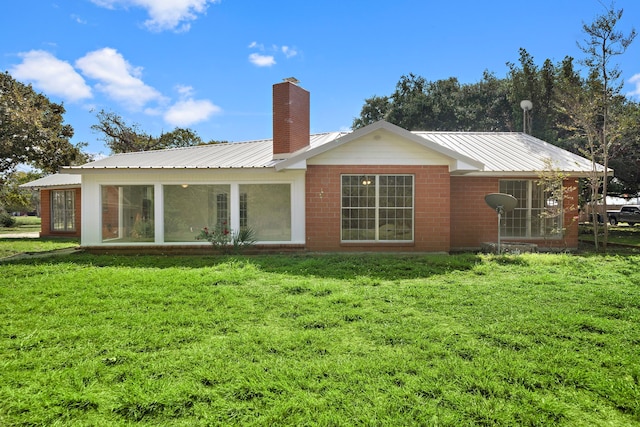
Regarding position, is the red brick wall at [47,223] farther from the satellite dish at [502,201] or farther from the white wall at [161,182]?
the satellite dish at [502,201]

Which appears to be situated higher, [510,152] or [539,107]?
[539,107]

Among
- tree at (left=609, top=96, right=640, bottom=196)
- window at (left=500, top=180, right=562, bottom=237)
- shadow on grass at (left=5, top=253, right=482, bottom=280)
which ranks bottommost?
shadow on grass at (left=5, top=253, right=482, bottom=280)

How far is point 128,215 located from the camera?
13156 millimetres

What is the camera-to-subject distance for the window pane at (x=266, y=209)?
12.7 meters

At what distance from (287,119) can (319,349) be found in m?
10.5

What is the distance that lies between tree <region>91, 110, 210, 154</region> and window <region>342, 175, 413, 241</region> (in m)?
27.8

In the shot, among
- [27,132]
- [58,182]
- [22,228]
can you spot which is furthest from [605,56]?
[22,228]

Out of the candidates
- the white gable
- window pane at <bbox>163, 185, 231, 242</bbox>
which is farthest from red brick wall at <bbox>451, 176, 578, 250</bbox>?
window pane at <bbox>163, 185, 231, 242</bbox>

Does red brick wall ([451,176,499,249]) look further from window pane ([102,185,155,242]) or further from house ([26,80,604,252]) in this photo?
window pane ([102,185,155,242])

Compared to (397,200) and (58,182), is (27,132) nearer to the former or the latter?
(58,182)

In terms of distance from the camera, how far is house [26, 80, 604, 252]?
11.8 metres

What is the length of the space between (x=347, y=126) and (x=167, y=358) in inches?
1364

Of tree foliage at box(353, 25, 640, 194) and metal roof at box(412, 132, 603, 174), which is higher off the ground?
tree foliage at box(353, 25, 640, 194)

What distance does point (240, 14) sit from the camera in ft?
41.1
